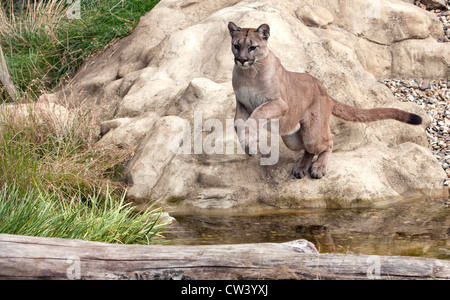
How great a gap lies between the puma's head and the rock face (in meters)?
1.29

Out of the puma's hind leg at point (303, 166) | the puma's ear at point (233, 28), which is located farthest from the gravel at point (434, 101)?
the puma's ear at point (233, 28)

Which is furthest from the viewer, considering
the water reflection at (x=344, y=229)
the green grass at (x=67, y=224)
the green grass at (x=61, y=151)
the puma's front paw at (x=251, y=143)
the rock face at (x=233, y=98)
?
the rock face at (x=233, y=98)

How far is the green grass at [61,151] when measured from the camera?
465cm

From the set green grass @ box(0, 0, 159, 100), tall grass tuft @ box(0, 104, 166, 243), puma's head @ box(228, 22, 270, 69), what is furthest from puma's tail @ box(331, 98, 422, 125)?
green grass @ box(0, 0, 159, 100)

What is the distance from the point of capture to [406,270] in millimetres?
3334

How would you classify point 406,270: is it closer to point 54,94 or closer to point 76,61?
point 54,94

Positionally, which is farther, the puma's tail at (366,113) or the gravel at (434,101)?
the gravel at (434,101)

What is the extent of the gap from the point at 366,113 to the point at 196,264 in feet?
12.6

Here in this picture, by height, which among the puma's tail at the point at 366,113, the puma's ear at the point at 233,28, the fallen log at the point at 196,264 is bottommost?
the puma's tail at the point at 366,113

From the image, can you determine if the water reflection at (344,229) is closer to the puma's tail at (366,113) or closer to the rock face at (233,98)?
the rock face at (233,98)

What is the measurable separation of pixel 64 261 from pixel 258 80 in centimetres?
297

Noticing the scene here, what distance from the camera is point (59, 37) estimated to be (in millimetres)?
10422

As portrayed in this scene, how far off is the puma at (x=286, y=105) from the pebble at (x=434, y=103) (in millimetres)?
1563

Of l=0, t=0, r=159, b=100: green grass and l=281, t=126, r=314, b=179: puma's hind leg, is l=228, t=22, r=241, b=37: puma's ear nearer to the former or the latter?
l=281, t=126, r=314, b=179: puma's hind leg
